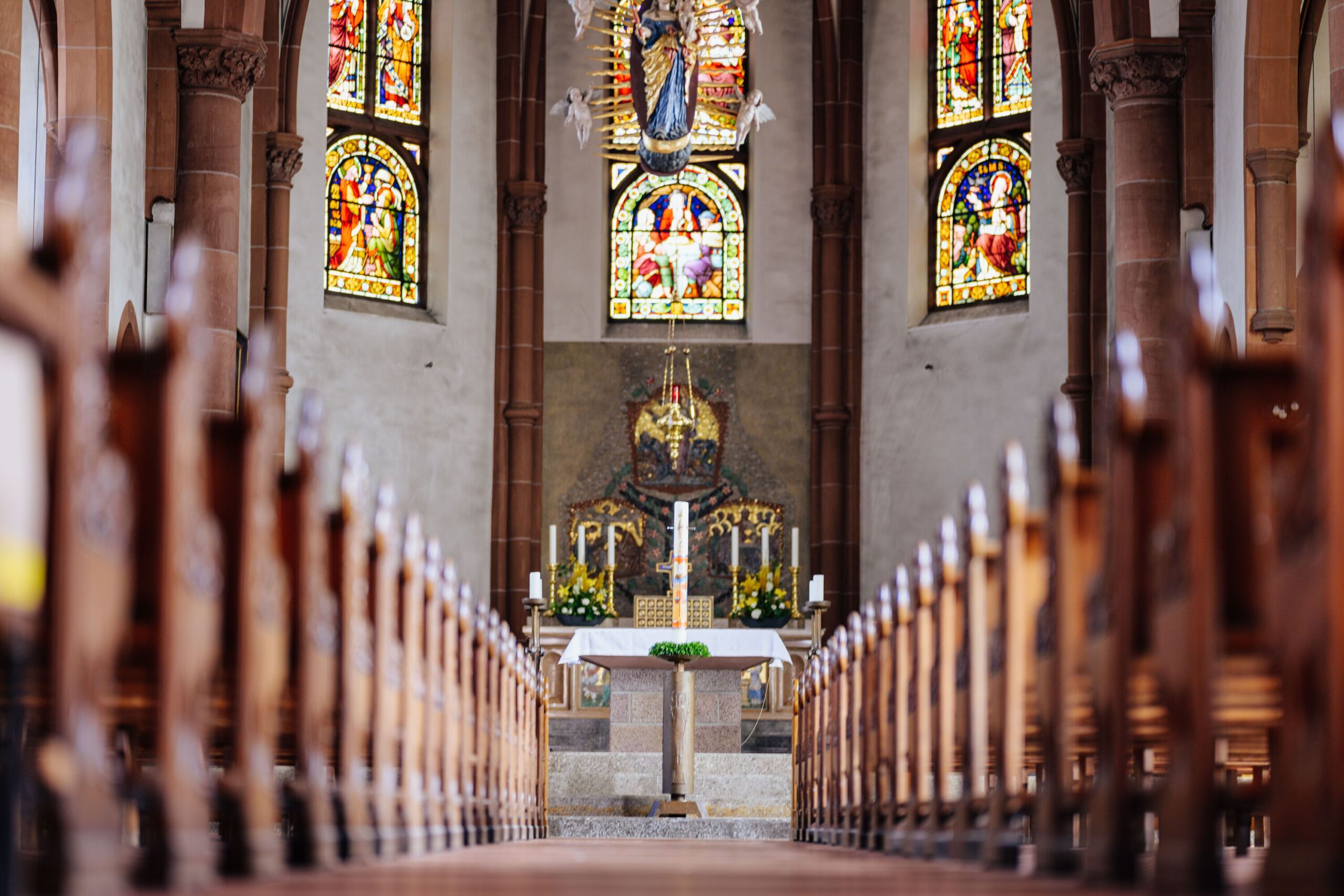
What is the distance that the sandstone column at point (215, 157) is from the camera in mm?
13852

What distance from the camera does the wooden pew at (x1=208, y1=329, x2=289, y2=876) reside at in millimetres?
4227

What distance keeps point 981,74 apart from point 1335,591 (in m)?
16.5

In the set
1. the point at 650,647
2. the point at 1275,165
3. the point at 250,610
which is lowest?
the point at 650,647

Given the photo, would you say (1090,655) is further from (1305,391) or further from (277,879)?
(277,879)

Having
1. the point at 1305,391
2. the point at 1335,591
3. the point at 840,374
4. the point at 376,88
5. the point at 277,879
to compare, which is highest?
the point at 376,88

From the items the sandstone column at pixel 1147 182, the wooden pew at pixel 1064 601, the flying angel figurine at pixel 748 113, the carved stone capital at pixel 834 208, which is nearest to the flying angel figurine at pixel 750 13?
the flying angel figurine at pixel 748 113

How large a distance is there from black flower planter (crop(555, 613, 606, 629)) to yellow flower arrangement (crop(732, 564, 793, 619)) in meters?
1.29

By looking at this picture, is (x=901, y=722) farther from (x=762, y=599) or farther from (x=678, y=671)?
(x=762, y=599)

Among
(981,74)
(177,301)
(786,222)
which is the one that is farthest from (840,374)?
(177,301)

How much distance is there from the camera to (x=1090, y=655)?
455 cm

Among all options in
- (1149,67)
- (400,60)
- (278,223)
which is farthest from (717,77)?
(1149,67)

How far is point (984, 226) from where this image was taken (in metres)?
18.8

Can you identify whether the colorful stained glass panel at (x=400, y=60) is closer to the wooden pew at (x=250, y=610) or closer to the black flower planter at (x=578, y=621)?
the black flower planter at (x=578, y=621)

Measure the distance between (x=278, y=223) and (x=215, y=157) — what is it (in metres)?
3.44
